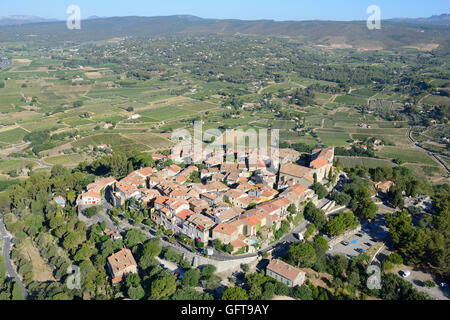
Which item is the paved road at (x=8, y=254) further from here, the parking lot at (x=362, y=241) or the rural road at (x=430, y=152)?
the rural road at (x=430, y=152)

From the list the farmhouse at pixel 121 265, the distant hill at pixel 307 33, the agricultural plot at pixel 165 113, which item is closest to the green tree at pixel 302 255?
the farmhouse at pixel 121 265

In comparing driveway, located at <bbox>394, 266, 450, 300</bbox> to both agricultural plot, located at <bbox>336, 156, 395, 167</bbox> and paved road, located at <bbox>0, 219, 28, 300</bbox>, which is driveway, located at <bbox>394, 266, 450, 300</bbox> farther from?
paved road, located at <bbox>0, 219, 28, 300</bbox>

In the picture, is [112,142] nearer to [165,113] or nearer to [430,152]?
[165,113]

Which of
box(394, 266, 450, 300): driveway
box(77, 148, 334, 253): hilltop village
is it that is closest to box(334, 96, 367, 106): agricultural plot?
box(77, 148, 334, 253): hilltop village
